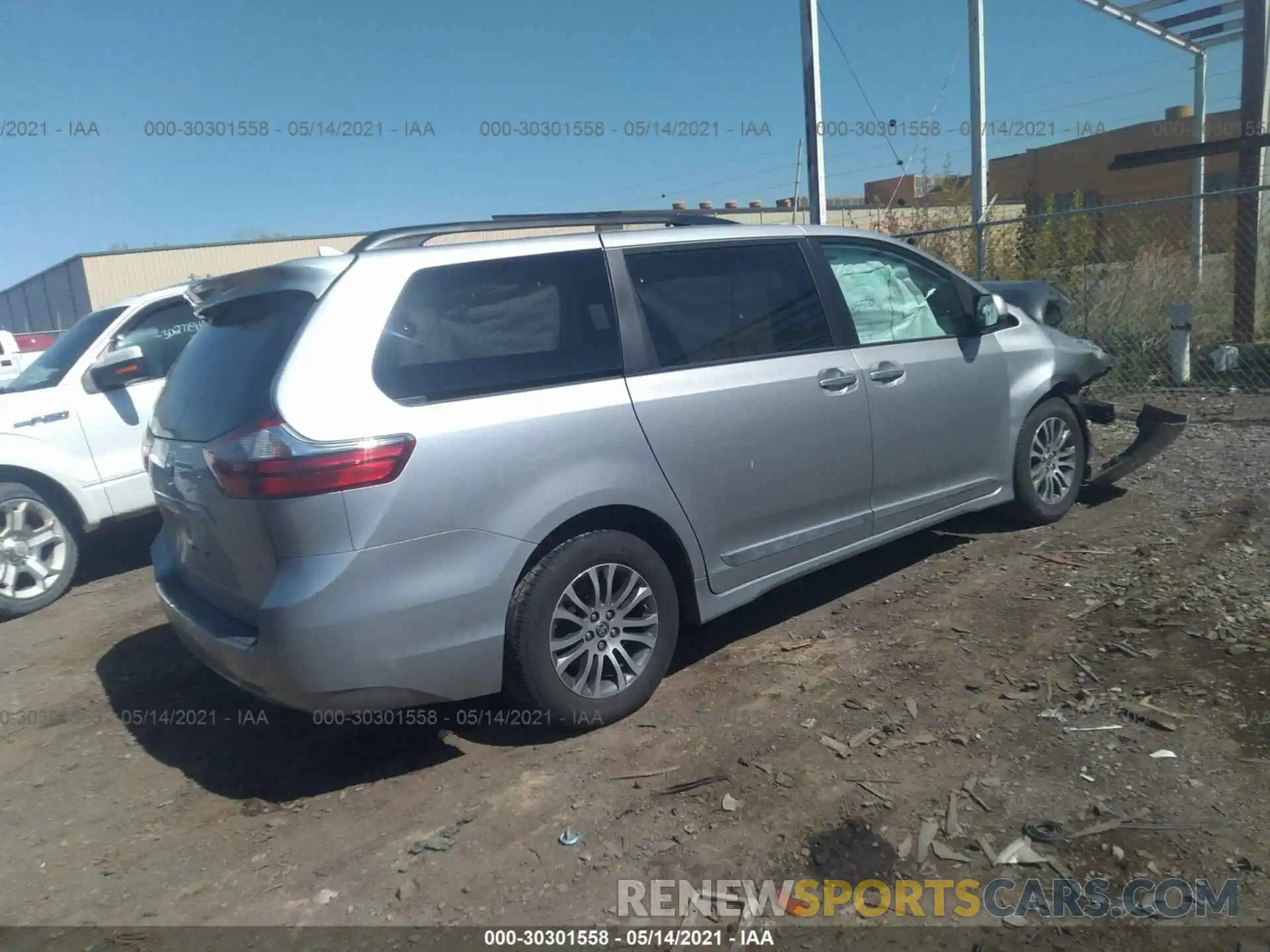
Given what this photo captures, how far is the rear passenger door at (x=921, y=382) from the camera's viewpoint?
A: 4625 millimetres

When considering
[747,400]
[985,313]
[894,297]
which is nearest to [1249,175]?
[985,313]

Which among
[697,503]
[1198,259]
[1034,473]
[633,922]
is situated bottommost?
[633,922]

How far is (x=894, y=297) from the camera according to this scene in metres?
4.95

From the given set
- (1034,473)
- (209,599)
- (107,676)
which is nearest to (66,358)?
(107,676)

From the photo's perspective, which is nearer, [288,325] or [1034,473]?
[288,325]

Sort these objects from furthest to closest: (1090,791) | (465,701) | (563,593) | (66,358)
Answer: (66,358)
(465,701)
(563,593)
(1090,791)

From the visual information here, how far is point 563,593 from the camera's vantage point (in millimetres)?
3537

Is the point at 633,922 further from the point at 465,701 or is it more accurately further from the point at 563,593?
the point at 465,701

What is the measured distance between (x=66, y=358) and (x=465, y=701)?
14.8 ft

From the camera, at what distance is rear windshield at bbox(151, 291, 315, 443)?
10.7 feet

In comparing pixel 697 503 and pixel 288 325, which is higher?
pixel 288 325

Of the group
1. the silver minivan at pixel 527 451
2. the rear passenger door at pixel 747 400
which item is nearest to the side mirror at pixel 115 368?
the silver minivan at pixel 527 451

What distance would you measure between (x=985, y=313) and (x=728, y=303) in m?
1.76

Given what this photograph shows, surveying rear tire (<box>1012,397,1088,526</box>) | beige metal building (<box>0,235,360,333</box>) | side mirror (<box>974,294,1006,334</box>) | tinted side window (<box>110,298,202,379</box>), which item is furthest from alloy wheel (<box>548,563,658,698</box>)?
beige metal building (<box>0,235,360,333</box>)
